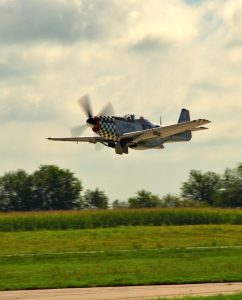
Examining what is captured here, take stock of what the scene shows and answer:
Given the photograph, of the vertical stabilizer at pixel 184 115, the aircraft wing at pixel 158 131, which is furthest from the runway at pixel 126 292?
the vertical stabilizer at pixel 184 115

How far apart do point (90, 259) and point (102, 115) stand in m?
14.6

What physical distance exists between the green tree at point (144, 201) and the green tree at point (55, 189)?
16.2 metres

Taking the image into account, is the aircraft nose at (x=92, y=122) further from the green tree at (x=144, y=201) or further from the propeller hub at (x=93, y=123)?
the green tree at (x=144, y=201)

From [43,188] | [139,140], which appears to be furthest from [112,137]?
[43,188]

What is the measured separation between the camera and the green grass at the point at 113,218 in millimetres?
49469

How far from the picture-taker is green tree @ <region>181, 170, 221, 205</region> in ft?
290

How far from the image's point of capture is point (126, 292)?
23500 millimetres

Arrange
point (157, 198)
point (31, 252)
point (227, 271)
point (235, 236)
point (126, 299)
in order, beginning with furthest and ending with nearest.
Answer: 1. point (157, 198)
2. point (235, 236)
3. point (31, 252)
4. point (227, 271)
5. point (126, 299)

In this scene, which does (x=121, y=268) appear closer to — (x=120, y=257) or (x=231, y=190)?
(x=120, y=257)

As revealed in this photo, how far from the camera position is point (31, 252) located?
3600 cm

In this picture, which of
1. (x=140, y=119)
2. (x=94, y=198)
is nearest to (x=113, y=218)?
(x=140, y=119)

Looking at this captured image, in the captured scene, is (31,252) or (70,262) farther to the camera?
(31,252)

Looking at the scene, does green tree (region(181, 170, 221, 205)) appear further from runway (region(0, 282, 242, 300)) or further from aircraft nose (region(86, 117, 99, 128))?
runway (region(0, 282, 242, 300))

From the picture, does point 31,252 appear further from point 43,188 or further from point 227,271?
point 43,188
